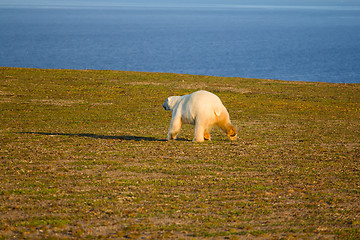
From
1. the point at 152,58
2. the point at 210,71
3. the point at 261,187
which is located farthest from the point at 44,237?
the point at 152,58

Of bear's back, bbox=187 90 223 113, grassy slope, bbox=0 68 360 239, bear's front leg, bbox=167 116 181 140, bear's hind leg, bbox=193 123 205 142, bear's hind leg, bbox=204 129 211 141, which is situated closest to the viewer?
grassy slope, bbox=0 68 360 239

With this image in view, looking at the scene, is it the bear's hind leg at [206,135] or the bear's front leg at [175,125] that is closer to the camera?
the bear's front leg at [175,125]

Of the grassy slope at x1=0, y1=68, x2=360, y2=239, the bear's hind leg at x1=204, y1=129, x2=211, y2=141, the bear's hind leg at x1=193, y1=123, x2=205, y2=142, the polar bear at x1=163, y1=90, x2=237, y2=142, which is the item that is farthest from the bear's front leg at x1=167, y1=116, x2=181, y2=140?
the bear's hind leg at x1=204, y1=129, x2=211, y2=141

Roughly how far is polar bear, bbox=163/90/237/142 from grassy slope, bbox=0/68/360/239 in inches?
29.3

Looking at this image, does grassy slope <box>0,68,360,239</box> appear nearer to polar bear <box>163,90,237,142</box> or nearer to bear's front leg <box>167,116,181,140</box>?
bear's front leg <box>167,116,181,140</box>

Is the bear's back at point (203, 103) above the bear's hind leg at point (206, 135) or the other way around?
above

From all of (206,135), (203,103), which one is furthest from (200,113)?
(206,135)

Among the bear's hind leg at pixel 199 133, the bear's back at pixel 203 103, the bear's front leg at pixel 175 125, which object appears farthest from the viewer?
the bear's front leg at pixel 175 125

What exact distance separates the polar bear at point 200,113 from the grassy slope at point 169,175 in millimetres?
744

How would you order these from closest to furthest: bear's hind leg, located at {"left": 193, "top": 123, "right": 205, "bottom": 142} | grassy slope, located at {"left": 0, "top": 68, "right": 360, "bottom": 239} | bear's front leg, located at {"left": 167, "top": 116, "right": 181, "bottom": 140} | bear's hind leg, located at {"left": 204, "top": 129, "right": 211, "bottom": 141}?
grassy slope, located at {"left": 0, "top": 68, "right": 360, "bottom": 239}, bear's hind leg, located at {"left": 193, "top": 123, "right": 205, "bottom": 142}, bear's front leg, located at {"left": 167, "top": 116, "right": 181, "bottom": 140}, bear's hind leg, located at {"left": 204, "top": 129, "right": 211, "bottom": 141}

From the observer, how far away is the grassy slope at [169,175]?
11727 mm

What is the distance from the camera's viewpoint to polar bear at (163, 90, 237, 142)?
2105cm

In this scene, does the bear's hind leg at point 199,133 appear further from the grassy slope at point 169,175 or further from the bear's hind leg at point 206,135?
the grassy slope at point 169,175

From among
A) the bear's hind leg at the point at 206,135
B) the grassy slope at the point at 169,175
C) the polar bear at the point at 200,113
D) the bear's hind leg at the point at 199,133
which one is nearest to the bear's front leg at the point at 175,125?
the polar bear at the point at 200,113
